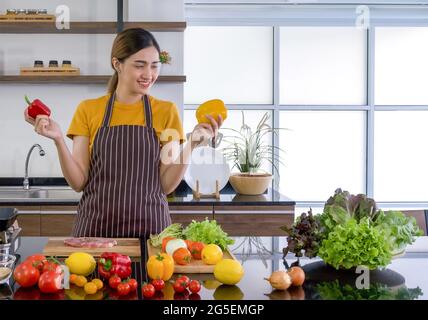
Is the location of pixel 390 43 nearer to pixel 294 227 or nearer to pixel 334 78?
pixel 334 78

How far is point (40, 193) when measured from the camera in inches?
186

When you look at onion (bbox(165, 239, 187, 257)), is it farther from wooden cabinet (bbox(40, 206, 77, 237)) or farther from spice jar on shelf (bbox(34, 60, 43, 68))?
spice jar on shelf (bbox(34, 60, 43, 68))

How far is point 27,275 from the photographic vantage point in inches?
71.7

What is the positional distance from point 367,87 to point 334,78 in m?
0.29

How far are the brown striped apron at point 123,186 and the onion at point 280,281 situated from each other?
3.17 feet

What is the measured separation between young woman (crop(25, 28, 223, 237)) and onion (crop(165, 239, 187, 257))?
0.56 meters

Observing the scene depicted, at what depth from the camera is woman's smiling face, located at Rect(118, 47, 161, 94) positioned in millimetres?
2633

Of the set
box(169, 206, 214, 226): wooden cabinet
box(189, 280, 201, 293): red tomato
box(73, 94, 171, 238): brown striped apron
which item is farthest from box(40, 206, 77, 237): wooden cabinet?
box(189, 280, 201, 293): red tomato

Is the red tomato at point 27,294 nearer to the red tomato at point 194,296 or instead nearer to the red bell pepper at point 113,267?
the red bell pepper at point 113,267

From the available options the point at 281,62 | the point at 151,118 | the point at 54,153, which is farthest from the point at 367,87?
the point at 151,118

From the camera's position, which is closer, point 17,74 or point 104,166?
point 104,166

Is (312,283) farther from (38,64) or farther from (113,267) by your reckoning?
(38,64)

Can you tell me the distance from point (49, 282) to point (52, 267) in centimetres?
8

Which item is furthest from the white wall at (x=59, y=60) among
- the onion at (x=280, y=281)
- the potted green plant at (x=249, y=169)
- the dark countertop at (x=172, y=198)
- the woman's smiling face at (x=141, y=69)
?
Result: the onion at (x=280, y=281)
